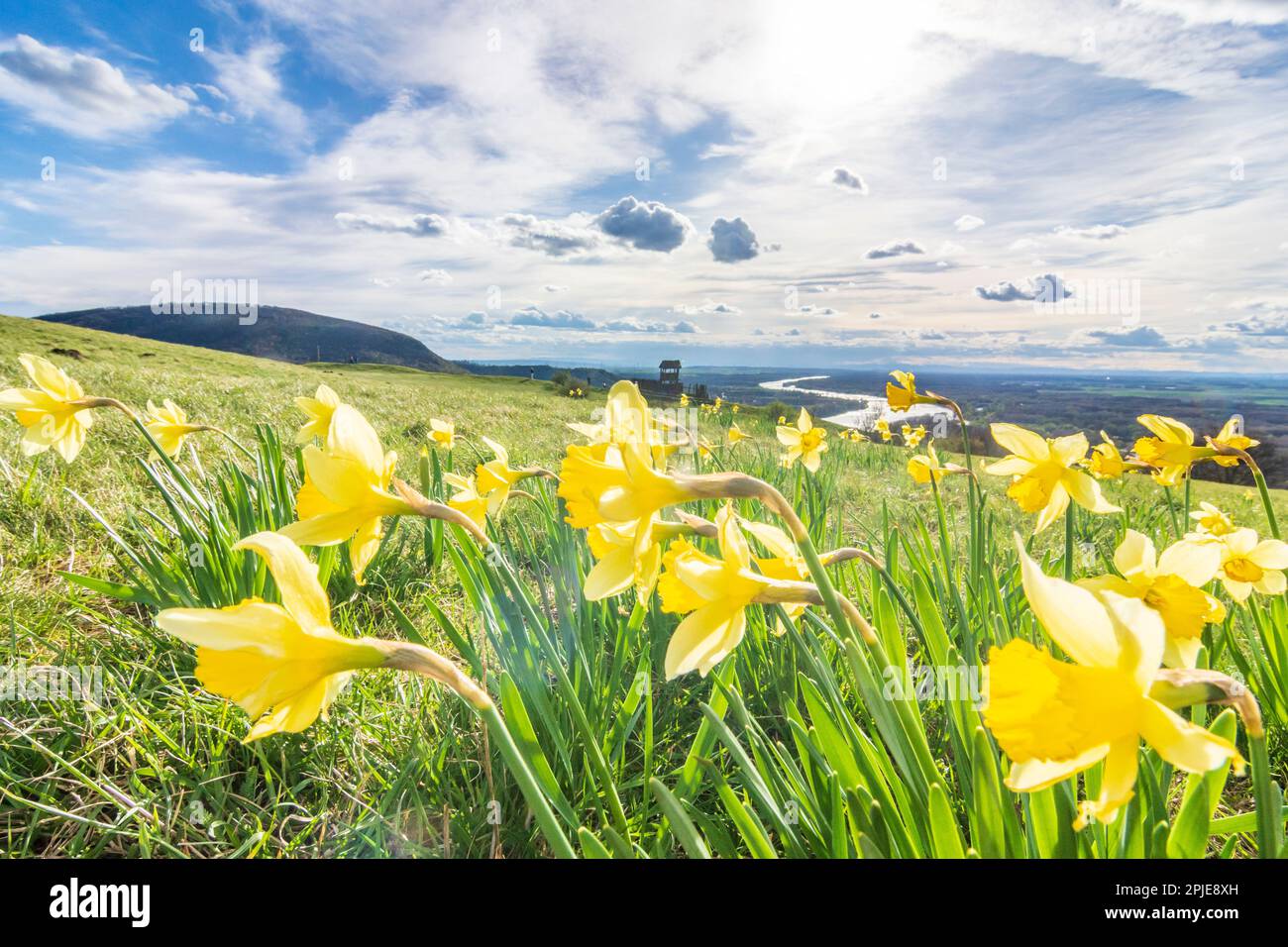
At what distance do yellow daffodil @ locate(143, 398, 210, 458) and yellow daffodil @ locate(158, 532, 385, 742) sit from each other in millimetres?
1746

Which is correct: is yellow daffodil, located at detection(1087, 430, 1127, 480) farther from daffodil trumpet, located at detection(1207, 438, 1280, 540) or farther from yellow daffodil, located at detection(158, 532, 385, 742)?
yellow daffodil, located at detection(158, 532, 385, 742)

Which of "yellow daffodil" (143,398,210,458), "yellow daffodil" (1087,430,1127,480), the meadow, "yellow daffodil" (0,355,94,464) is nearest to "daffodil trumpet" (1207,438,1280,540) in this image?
"yellow daffodil" (1087,430,1127,480)

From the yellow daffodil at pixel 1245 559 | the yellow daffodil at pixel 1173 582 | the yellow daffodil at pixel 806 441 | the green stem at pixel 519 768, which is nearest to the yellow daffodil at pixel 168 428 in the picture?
the green stem at pixel 519 768

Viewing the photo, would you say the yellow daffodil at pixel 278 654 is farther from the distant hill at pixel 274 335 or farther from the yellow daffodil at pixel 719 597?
the distant hill at pixel 274 335

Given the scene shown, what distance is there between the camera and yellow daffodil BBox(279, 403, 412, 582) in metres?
1.11

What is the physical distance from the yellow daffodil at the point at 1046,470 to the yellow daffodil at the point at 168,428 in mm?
2585

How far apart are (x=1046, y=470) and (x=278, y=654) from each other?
72.4 inches

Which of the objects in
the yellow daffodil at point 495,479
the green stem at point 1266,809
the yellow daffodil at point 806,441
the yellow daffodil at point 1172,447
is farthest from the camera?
the yellow daffodil at point 806,441

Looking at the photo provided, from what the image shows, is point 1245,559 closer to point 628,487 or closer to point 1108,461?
point 1108,461

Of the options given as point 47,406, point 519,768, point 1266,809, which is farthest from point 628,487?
point 47,406

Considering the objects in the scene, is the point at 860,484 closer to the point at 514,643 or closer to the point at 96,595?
the point at 514,643

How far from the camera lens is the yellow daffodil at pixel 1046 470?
5.58ft
